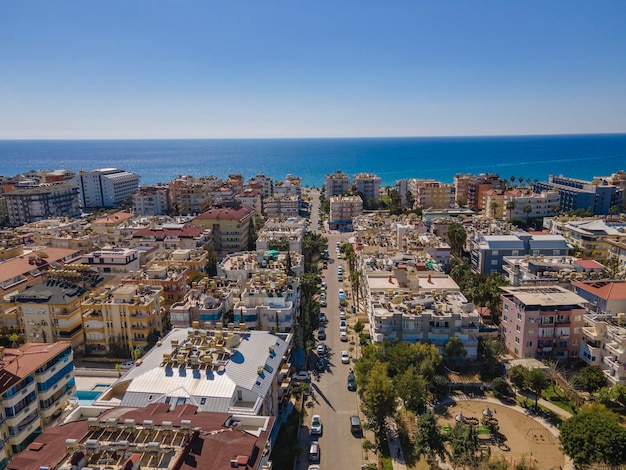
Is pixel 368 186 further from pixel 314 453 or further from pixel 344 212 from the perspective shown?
pixel 314 453

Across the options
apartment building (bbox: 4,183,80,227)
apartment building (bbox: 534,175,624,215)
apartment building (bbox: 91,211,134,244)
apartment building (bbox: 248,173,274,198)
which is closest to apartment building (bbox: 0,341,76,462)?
apartment building (bbox: 91,211,134,244)

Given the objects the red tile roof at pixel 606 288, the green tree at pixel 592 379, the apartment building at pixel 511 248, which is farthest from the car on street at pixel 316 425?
the apartment building at pixel 511 248

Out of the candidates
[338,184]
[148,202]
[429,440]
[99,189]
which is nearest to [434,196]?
[338,184]

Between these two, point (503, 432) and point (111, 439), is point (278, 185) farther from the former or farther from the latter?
point (111, 439)

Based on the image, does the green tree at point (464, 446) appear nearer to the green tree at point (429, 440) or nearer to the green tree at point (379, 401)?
the green tree at point (429, 440)

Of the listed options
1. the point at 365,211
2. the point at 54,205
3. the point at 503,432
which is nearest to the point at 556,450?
the point at 503,432

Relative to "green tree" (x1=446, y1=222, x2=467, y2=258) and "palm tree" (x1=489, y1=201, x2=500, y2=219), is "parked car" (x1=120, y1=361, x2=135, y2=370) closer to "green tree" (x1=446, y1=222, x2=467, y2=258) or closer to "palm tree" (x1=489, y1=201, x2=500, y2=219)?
"green tree" (x1=446, y1=222, x2=467, y2=258)

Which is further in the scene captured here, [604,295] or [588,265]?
[588,265]
